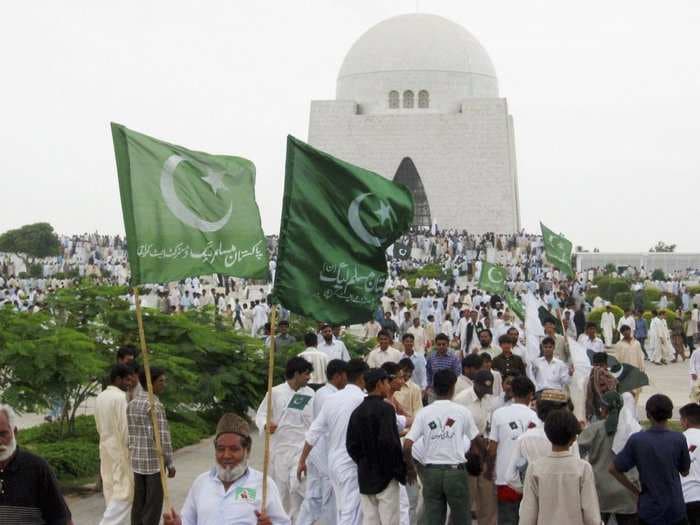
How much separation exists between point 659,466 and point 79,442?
5181 millimetres

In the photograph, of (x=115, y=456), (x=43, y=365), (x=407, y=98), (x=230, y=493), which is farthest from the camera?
(x=407, y=98)

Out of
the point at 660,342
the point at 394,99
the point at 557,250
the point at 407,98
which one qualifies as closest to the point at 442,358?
the point at 557,250

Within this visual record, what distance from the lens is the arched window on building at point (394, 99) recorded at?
4825 centimetres

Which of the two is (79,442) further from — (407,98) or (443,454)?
(407,98)

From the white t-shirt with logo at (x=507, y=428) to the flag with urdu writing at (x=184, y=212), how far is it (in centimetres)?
139

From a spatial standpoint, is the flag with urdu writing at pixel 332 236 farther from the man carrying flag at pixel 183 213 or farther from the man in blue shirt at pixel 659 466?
the man in blue shirt at pixel 659 466

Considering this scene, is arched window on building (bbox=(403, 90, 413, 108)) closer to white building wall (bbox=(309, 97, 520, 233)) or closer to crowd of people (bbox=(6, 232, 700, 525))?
white building wall (bbox=(309, 97, 520, 233))

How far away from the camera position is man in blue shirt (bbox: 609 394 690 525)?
5270mm

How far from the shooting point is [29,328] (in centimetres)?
888

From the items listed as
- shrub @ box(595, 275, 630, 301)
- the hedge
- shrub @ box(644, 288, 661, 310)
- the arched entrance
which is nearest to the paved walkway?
the hedge

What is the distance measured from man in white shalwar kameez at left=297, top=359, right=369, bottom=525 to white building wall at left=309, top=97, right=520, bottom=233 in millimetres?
40261

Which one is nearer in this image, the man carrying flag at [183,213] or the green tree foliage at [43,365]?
the man carrying flag at [183,213]

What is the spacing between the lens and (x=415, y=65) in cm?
4828

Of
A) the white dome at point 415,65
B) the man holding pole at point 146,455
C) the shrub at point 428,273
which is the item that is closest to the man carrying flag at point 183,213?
the man holding pole at point 146,455
